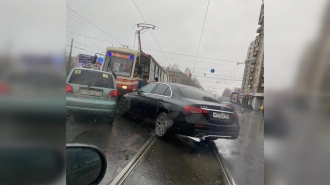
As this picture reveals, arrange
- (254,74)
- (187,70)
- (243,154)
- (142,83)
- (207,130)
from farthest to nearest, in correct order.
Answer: (142,83), (207,130), (187,70), (243,154), (254,74)

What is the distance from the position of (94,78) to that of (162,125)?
69 centimetres

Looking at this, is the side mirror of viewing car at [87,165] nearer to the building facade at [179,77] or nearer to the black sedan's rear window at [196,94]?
the building facade at [179,77]

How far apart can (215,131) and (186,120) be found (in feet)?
0.91

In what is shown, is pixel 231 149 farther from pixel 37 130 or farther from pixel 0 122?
pixel 0 122

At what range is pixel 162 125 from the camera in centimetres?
164

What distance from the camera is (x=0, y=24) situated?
68 centimetres

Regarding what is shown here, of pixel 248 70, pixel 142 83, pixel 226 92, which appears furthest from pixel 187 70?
pixel 142 83

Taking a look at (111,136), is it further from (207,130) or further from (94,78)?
(207,130)

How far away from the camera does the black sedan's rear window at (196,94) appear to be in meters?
1.39

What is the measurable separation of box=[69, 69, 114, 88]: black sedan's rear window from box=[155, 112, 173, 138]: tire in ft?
1.87

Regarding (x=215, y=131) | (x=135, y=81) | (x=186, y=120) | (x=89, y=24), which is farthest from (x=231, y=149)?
(x=89, y=24)

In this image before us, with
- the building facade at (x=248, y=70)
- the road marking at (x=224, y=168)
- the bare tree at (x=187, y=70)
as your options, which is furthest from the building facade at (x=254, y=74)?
the road marking at (x=224, y=168)

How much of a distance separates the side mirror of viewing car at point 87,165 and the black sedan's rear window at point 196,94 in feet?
2.38

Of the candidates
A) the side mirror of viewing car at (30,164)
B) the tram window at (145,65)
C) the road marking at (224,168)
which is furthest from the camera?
the tram window at (145,65)
